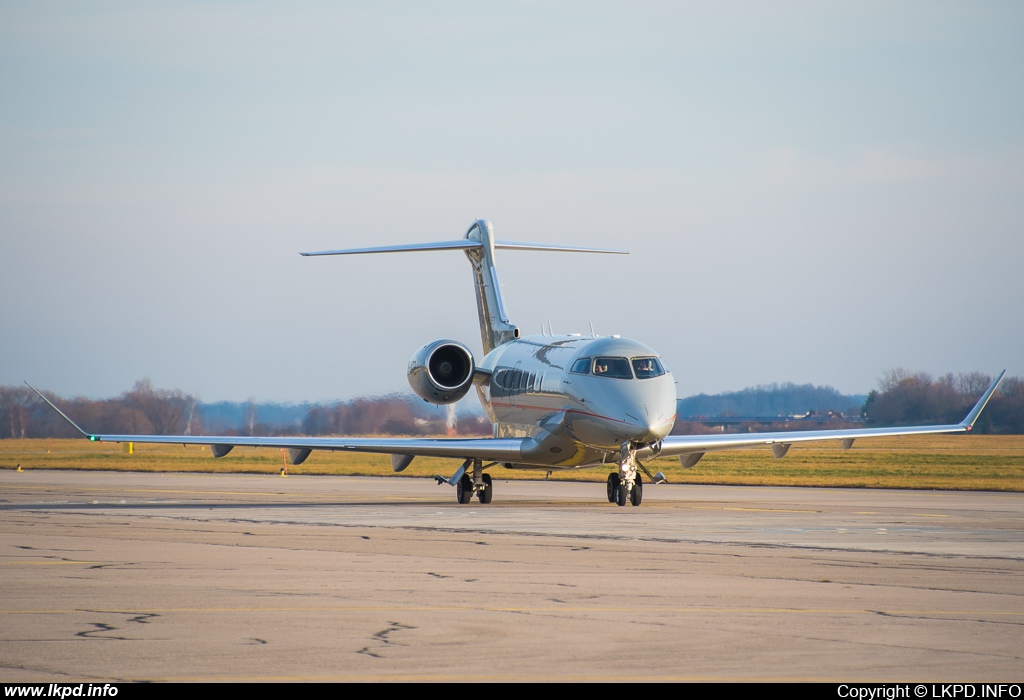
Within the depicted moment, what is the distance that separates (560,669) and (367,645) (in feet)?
4.80

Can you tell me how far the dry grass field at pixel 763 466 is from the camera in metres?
37.8

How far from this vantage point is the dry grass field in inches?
1490

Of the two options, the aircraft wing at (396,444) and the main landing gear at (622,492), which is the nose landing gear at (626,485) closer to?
the main landing gear at (622,492)

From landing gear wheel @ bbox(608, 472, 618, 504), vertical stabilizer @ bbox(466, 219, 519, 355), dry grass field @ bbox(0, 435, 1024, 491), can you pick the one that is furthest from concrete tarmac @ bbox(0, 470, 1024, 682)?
dry grass field @ bbox(0, 435, 1024, 491)

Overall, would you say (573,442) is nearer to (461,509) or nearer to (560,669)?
(461,509)

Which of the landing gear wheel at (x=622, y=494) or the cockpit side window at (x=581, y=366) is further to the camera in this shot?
the cockpit side window at (x=581, y=366)

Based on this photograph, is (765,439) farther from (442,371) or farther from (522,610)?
(522,610)

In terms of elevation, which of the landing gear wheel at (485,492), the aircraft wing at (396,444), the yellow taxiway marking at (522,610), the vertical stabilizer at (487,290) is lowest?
the yellow taxiway marking at (522,610)

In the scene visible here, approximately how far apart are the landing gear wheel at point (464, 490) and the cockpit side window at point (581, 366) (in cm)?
378

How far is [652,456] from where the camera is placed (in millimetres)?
26891

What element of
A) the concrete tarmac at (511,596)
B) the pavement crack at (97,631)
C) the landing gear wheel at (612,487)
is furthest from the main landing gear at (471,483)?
the pavement crack at (97,631)

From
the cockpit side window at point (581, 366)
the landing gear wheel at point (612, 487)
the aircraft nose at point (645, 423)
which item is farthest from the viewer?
the cockpit side window at point (581, 366)

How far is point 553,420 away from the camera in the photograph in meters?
27.4
